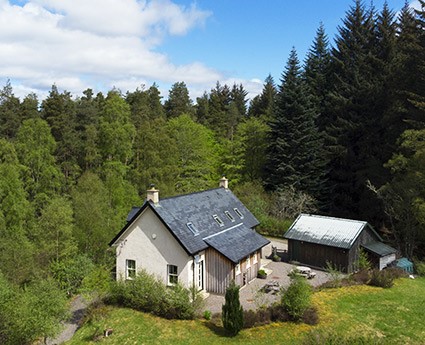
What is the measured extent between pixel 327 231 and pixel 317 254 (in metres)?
2.06

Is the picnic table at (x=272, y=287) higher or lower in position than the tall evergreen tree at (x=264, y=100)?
lower

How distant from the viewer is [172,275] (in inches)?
972

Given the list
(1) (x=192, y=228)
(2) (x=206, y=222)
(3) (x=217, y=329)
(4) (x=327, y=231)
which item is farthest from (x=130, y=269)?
(4) (x=327, y=231)

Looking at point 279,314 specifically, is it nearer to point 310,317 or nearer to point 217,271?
point 310,317

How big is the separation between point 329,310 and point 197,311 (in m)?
7.41

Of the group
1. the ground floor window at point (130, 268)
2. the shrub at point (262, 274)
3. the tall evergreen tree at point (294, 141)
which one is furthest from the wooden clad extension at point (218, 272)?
the tall evergreen tree at point (294, 141)

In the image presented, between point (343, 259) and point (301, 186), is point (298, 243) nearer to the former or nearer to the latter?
point (343, 259)

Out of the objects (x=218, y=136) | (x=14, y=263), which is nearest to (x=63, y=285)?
(x=14, y=263)

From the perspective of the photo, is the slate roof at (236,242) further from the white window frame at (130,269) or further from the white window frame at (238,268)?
the white window frame at (130,269)

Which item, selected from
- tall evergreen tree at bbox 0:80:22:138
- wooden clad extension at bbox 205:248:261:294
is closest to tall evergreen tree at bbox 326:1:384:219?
wooden clad extension at bbox 205:248:261:294

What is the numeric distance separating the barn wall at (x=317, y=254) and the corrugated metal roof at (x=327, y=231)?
441mm

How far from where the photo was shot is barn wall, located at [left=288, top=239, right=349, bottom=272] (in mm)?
30017

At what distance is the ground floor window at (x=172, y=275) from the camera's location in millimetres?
24609

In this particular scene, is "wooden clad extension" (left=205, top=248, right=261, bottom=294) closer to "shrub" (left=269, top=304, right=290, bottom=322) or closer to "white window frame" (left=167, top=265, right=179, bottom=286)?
"white window frame" (left=167, top=265, right=179, bottom=286)
